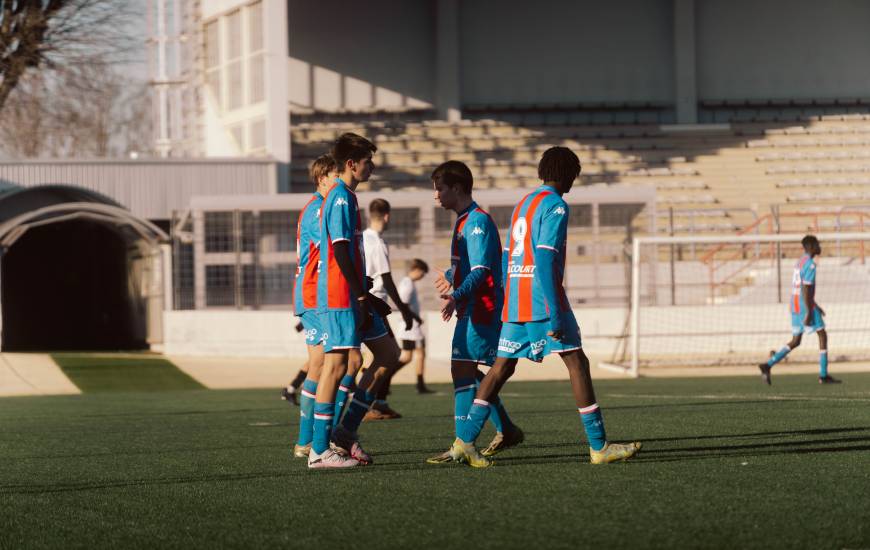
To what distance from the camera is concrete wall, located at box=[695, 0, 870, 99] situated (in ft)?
127

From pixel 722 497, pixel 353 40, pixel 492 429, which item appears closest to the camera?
pixel 722 497

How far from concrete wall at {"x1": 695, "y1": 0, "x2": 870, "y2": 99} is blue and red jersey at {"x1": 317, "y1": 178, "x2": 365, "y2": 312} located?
32.4 meters

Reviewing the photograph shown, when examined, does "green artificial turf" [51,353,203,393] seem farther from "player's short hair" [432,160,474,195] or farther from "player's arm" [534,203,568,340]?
"player's arm" [534,203,568,340]

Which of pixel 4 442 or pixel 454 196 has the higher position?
pixel 454 196

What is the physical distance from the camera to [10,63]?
106 feet

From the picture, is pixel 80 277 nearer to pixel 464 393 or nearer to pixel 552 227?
pixel 464 393

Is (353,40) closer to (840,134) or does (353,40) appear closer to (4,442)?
(840,134)

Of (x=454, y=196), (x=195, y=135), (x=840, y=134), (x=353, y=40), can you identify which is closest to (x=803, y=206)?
(x=840, y=134)

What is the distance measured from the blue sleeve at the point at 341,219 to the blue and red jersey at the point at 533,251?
2.79 feet

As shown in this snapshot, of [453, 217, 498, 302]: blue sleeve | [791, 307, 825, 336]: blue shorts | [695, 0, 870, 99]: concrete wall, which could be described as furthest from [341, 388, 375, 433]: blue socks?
[695, 0, 870, 99]: concrete wall

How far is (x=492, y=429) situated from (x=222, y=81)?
78.2ft

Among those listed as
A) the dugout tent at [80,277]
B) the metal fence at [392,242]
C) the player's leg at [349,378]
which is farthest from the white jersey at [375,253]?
the dugout tent at [80,277]

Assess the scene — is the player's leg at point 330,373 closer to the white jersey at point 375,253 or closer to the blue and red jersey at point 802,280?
the white jersey at point 375,253

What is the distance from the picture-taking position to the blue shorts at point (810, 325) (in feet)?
51.0
